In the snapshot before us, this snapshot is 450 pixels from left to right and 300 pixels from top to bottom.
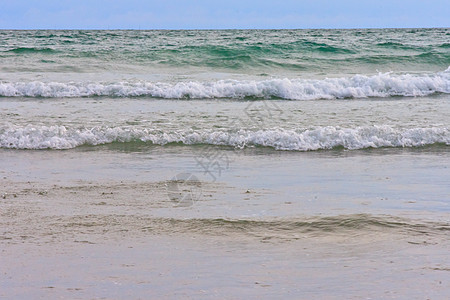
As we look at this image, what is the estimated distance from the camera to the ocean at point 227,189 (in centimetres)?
356

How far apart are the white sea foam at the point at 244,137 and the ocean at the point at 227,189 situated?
0.03 m

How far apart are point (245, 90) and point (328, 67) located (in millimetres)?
6114

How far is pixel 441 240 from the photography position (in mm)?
4191

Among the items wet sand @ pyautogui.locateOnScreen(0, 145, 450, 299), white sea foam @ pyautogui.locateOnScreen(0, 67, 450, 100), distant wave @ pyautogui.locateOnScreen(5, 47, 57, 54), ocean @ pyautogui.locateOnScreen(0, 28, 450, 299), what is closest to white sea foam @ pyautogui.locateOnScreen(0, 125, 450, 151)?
ocean @ pyautogui.locateOnScreen(0, 28, 450, 299)

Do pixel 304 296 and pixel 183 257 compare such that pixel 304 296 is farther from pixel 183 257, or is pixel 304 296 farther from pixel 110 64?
pixel 110 64

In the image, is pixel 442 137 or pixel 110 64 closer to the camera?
pixel 442 137

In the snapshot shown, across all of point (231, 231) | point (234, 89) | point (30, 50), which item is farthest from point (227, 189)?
point (30, 50)

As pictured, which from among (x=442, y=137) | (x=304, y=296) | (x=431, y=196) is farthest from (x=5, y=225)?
(x=442, y=137)

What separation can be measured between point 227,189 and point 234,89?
721cm

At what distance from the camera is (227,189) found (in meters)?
5.76

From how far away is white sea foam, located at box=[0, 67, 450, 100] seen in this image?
497 inches

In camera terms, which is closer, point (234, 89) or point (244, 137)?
point (244, 137)

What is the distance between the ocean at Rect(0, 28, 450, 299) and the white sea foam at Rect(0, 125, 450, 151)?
3cm

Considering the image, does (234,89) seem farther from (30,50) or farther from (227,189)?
(30,50)
